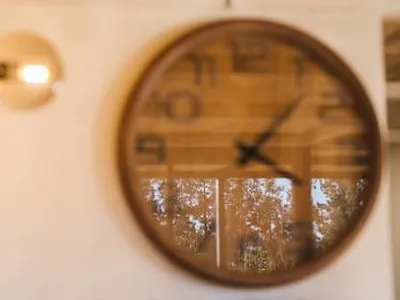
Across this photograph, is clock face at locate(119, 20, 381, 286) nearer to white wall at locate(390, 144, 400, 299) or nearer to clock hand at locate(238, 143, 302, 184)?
clock hand at locate(238, 143, 302, 184)

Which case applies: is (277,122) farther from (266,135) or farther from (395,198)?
(395,198)

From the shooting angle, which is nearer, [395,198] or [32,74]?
[32,74]

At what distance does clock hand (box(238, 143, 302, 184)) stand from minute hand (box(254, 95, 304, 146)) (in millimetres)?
19

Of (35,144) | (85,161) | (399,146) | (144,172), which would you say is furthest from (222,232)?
(399,146)

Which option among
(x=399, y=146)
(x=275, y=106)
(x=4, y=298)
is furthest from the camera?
(x=399, y=146)

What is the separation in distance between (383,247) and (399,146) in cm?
201

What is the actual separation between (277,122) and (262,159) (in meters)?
0.10

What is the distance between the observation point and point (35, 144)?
1556 millimetres

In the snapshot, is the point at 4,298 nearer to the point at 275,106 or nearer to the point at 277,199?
the point at 277,199

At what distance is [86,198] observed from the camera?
1.56 metres

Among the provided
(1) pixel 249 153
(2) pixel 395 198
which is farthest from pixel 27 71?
(2) pixel 395 198

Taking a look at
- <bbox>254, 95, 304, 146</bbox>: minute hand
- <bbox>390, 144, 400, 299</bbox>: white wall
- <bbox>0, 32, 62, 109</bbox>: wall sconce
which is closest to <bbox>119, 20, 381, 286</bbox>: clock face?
<bbox>254, 95, 304, 146</bbox>: minute hand

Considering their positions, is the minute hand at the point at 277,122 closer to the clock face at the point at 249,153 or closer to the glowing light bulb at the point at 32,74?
the clock face at the point at 249,153

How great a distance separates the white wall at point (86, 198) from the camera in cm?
153
